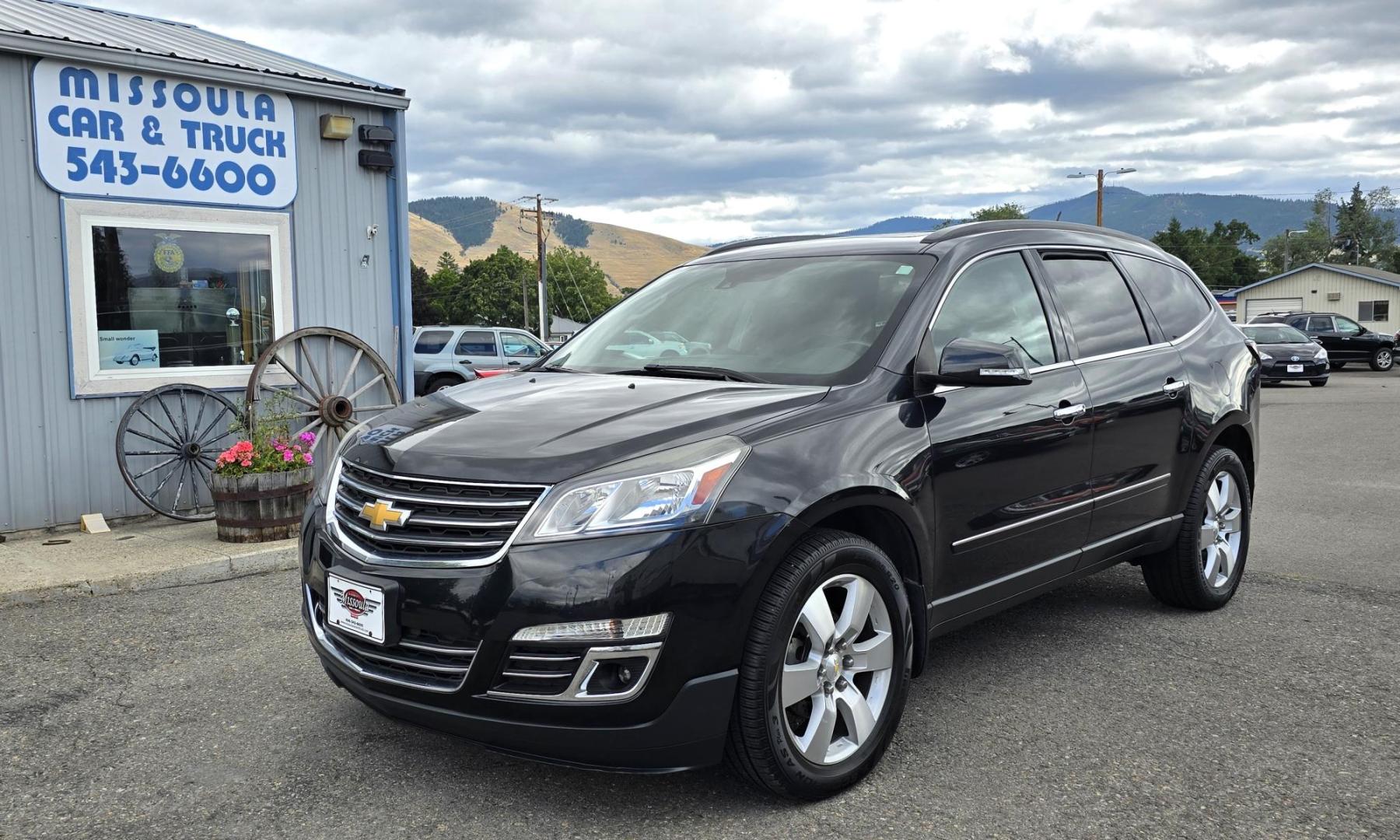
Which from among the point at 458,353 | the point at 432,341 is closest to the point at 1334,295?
the point at 458,353

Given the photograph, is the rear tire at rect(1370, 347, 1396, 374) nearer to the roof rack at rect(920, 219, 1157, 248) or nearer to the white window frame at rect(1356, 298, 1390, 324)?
the white window frame at rect(1356, 298, 1390, 324)

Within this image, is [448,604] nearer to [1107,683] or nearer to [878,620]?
[878,620]

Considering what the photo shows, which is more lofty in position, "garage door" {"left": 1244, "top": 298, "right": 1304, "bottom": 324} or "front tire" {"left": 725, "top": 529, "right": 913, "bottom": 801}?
"garage door" {"left": 1244, "top": 298, "right": 1304, "bottom": 324}

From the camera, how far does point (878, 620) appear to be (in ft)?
11.2

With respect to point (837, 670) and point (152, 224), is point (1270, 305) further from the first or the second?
point (837, 670)

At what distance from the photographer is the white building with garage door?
5159 cm

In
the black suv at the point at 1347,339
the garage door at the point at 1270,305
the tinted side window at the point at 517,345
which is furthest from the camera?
the garage door at the point at 1270,305

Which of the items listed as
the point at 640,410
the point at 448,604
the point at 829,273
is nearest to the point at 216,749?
the point at 448,604

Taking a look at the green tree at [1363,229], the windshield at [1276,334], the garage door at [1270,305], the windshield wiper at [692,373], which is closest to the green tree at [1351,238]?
the green tree at [1363,229]

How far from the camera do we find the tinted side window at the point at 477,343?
2012 cm

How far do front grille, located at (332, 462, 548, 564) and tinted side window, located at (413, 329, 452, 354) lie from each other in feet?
56.7

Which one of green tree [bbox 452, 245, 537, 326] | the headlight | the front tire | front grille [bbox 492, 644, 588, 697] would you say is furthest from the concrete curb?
green tree [bbox 452, 245, 537, 326]

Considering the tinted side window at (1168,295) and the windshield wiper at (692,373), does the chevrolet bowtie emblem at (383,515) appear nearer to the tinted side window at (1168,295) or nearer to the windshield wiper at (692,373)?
the windshield wiper at (692,373)

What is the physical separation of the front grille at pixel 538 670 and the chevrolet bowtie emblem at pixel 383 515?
1.67ft
